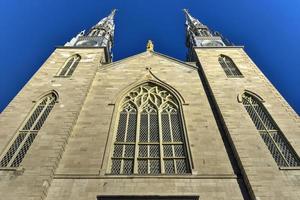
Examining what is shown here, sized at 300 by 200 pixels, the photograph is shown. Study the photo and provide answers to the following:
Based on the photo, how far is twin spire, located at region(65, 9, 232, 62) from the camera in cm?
2171

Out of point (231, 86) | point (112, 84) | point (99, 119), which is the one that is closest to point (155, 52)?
point (112, 84)

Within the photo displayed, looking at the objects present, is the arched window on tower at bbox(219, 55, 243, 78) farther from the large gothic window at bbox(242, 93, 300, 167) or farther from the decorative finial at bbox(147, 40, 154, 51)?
the decorative finial at bbox(147, 40, 154, 51)

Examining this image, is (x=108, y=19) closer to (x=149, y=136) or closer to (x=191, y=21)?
(x=191, y=21)

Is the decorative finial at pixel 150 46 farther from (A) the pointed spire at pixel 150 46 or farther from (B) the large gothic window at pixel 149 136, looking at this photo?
(B) the large gothic window at pixel 149 136

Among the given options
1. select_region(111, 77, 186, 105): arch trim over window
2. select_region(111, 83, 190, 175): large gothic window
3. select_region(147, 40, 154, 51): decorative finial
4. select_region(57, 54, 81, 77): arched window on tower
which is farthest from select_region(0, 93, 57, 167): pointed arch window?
select_region(147, 40, 154, 51): decorative finial

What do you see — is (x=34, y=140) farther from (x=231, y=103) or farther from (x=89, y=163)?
(x=231, y=103)

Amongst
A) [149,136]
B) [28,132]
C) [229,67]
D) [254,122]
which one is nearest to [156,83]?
[149,136]

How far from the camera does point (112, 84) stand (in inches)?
620

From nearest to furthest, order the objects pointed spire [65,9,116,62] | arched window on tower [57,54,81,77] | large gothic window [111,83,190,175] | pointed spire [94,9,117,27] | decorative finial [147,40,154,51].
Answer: large gothic window [111,83,190,175] < arched window on tower [57,54,81,77] < decorative finial [147,40,154,51] < pointed spire [65,9,116,62] < pointed spire [94,9,117,27]

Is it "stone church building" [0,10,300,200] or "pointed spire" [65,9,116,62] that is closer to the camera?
"stone church building" [0,10,300,200]

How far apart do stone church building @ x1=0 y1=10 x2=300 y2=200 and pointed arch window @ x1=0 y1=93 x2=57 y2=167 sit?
4cm

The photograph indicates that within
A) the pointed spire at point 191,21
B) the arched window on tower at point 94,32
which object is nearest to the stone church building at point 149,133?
the arched window on tower at point 94,32

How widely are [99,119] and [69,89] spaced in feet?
8.67

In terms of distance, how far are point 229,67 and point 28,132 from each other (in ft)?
34.5
